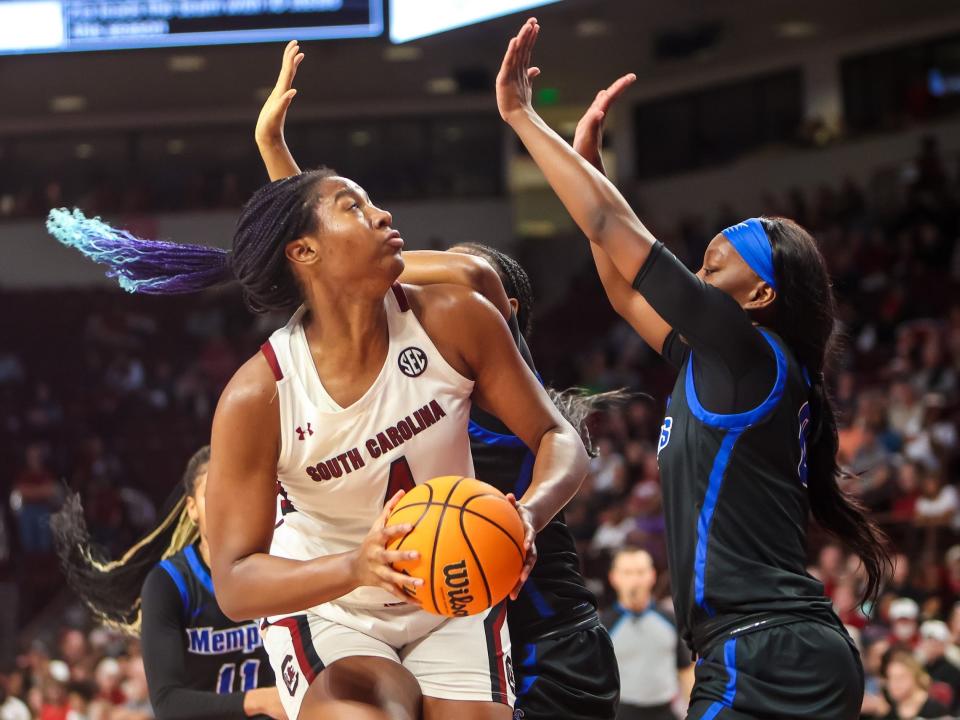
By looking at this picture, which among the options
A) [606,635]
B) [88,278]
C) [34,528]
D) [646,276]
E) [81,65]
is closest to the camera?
[646,276]

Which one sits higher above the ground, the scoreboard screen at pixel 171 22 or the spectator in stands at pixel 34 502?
the scoreboard screen at pixel 171 22

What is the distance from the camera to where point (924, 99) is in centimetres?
1570

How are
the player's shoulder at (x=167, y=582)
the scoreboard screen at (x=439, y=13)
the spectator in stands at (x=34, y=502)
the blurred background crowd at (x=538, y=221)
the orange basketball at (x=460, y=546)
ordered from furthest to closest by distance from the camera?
1. the spectator in stands at (x=34, y=502)
2. the blurred background crowd at (x=538, y=221)
3. the scoreboard screen at (x=439, y=13)
4. the player's shoulder at (x=167, y=582)
5. the orange basketball at (x=460, y=546)

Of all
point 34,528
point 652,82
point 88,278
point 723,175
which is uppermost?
point 652,82

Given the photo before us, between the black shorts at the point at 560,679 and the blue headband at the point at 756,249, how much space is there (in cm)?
104

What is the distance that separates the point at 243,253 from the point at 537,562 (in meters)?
1.08

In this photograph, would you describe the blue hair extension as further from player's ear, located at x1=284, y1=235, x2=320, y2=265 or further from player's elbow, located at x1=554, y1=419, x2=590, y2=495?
player's elbow, located at x1=554, y1=419, x2=590, y2=495

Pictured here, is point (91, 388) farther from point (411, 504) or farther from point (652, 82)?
point (411, 504)

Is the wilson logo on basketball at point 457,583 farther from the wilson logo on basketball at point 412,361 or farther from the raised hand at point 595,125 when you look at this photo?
the raised hand at point 595,125

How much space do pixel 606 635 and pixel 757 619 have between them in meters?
0.62

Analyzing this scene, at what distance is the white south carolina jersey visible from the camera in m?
2.98

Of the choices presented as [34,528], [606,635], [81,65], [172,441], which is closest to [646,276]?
[606,635]

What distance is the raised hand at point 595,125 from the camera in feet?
11.3

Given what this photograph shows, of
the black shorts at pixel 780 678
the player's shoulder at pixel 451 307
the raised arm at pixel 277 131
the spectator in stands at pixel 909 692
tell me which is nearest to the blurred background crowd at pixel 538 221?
the spectator in stands at pixel 909 692
